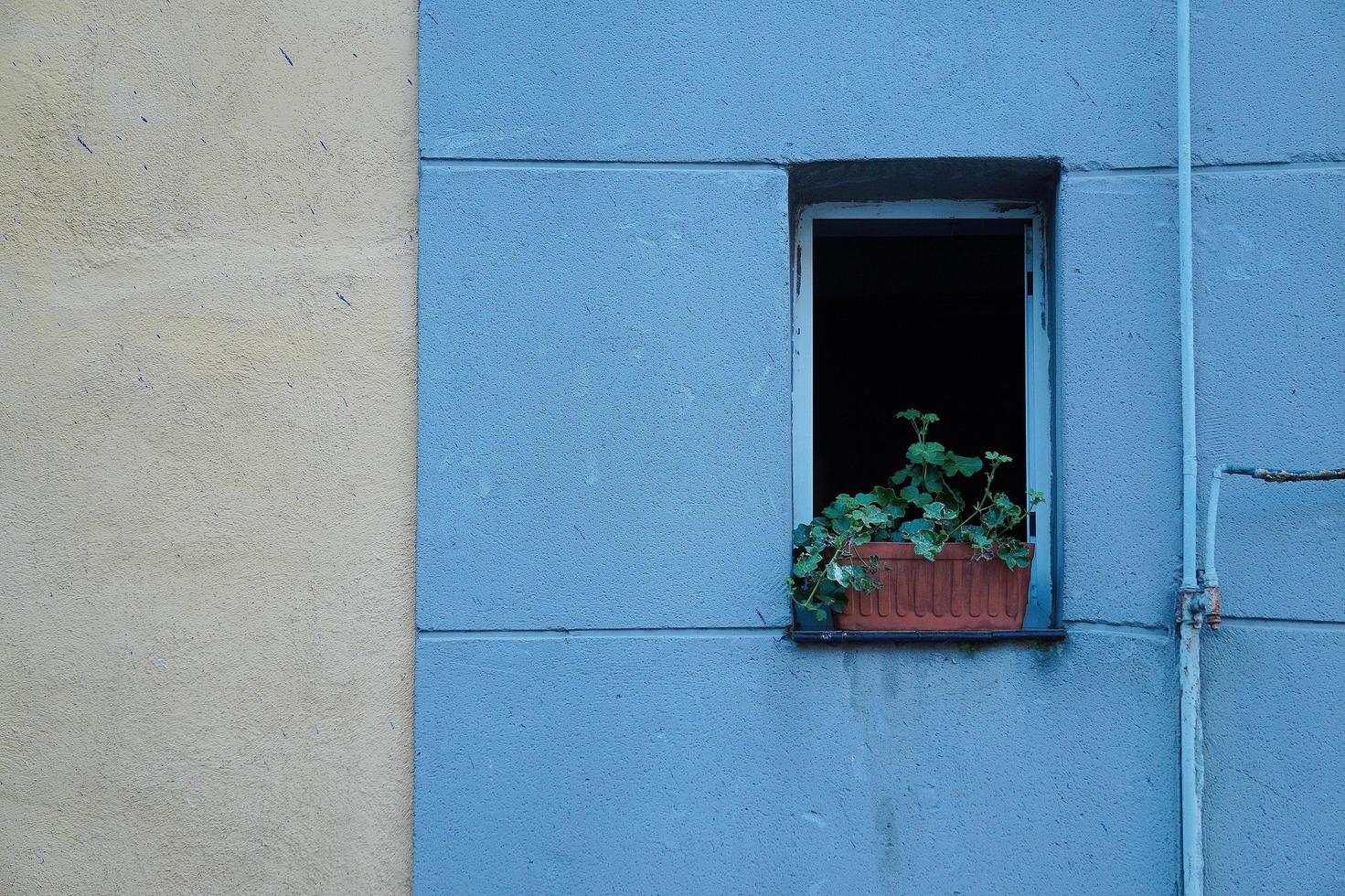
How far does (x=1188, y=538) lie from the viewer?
2844 millimetres

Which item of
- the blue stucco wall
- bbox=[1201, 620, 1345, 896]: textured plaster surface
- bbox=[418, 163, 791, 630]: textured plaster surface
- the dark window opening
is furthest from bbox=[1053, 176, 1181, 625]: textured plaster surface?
the dark window opening

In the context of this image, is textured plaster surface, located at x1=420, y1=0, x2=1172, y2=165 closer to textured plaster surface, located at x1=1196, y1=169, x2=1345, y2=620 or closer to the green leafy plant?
textured plaster surface, located at x1=1196, y1=169, x2=1345, y2=620

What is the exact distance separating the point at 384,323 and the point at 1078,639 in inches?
80.9

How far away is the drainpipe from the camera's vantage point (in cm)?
278

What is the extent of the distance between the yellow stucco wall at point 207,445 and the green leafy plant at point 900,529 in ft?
3.59

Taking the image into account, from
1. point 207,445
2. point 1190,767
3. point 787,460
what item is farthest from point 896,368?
point 207,445

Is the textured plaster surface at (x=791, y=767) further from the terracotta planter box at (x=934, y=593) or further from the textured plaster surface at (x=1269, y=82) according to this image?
the textured plaster surface at (x=1269, y=82)

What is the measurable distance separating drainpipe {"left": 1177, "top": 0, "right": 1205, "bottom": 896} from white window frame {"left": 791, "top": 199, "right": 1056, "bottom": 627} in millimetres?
367

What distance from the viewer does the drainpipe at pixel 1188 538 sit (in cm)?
278

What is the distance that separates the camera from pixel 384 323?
3033 millimetres

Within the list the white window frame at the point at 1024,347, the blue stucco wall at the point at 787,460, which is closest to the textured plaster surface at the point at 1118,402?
the blue stucco wall at the point at 787,460

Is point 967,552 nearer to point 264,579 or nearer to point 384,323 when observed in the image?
point 384,323

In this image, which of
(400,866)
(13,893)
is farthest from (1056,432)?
(13,893)

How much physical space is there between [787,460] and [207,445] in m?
1.60
